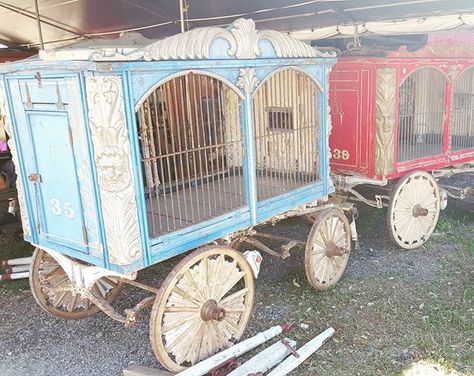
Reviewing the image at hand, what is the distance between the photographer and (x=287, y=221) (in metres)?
7.70

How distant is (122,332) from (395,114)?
3821 mm

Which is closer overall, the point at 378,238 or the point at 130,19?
the point at 378,238

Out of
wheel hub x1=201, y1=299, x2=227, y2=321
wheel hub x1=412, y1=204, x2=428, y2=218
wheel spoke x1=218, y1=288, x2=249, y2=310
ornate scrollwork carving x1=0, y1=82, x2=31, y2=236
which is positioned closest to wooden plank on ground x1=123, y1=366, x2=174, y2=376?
wheel hub x1=201, y1=299, x2=227, y2=321

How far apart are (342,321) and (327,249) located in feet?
2.68

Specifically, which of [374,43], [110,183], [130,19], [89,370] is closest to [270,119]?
[110,183]

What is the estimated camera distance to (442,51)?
20.6 ft

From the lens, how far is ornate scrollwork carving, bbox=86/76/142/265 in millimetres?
3203

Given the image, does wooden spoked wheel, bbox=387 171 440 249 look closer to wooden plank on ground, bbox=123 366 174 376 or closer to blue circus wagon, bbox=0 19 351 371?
blue circus wagon, bbox=0 19 351 371

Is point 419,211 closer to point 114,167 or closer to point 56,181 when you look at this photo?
point 114,167

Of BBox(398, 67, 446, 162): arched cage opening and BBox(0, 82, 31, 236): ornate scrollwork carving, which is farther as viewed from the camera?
BBox(398, 67, 446, 162): arched cage opening

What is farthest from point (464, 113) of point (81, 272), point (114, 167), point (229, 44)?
point (81, 272)

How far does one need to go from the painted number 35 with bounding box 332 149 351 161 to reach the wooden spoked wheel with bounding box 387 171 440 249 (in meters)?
0.70

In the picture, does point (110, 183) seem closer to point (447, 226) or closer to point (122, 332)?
point (122, 332)

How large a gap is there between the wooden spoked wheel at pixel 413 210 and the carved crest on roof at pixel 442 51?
1.43m
